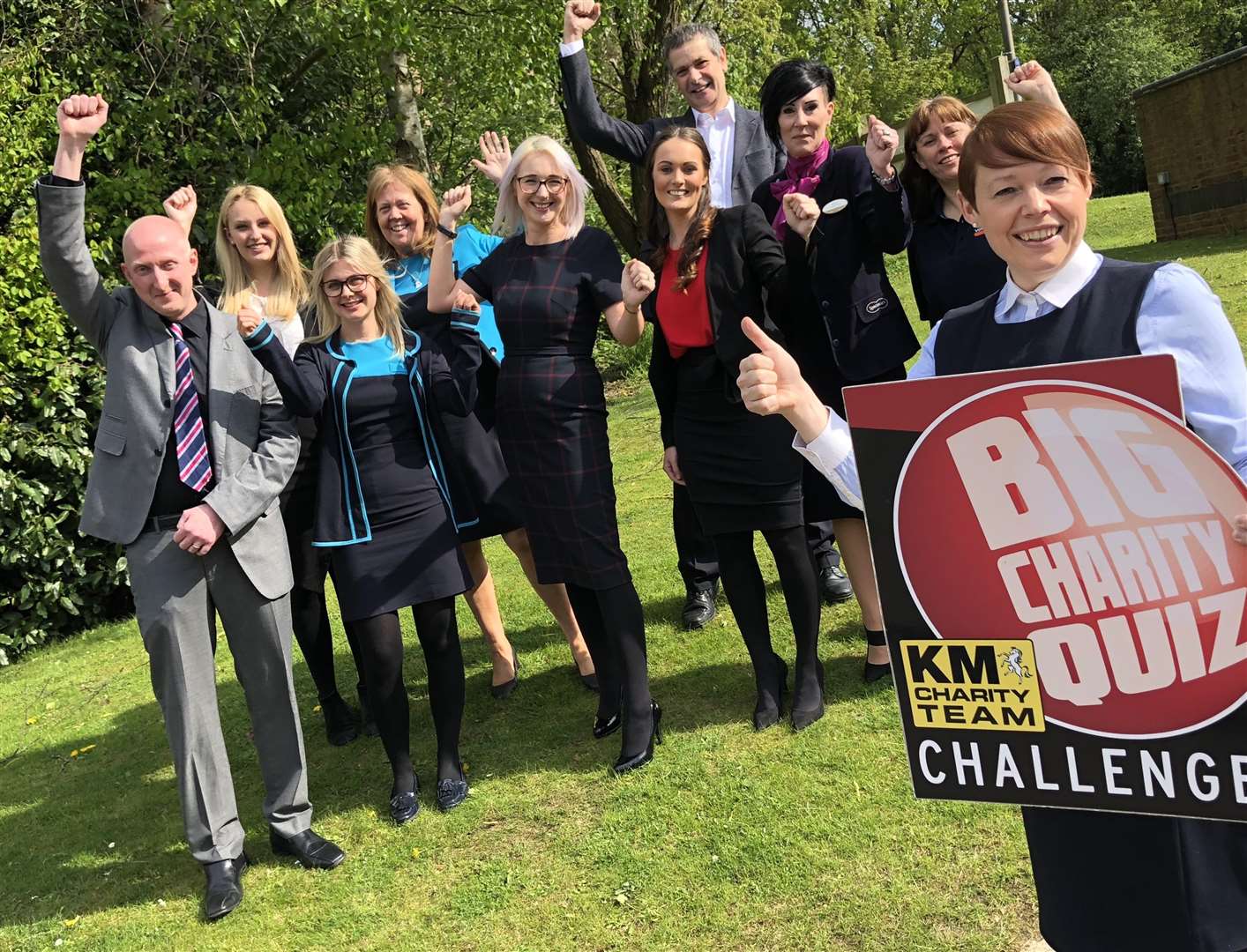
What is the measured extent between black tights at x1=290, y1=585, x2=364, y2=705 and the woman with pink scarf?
2431mm

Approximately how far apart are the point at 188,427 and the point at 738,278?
2.14 meters

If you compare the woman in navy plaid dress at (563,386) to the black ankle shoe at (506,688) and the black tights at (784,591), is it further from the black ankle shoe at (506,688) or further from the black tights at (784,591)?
the black ankle shoe at (506,688)

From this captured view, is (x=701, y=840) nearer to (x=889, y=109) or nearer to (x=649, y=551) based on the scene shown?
(x=649, y=551)

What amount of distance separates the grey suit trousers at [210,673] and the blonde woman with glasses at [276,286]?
0.59 metres

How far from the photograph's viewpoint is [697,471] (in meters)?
4.41

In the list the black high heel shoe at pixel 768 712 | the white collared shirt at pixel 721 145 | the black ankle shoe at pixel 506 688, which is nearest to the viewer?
the black high heel shoe at pixel 768 712

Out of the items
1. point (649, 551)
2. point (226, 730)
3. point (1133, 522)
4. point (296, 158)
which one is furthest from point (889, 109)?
point (1133, 522)

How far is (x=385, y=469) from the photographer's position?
4312 mm

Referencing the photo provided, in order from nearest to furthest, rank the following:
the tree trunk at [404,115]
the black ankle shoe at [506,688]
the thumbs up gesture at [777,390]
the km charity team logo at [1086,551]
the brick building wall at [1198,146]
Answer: the km charity team logo at [1086,551], the thumbs up gesture at [777,390], the black ankle shoe at [506,688], the tree trunk at [404,115], the brick building wall at [1198,146]

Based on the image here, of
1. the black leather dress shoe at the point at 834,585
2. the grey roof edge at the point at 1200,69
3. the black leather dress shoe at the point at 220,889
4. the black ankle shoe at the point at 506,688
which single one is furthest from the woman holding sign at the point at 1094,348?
the grey roof edge at the point at 1200,69

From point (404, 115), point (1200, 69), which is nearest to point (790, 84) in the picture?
point (404, 115)

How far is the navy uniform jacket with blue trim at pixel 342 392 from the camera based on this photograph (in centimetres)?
417

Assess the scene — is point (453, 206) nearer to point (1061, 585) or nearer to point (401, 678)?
point (401, 678)

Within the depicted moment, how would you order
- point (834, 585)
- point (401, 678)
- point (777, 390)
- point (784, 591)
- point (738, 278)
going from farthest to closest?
point (834, 585), point (784, 591), point (401, 678), point (738, 278), point (777, 390)
